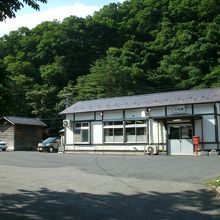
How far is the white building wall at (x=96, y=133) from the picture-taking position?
105 ft

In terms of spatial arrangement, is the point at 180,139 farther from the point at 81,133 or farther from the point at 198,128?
the point at 81,133

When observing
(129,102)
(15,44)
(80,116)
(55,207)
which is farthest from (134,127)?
(15,44)

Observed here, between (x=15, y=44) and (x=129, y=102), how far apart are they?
30.8 m

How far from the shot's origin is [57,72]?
56.7 meters

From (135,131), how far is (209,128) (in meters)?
5.88

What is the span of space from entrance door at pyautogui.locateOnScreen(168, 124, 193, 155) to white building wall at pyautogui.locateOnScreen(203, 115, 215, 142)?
3.55ft

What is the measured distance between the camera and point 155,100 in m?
30.5

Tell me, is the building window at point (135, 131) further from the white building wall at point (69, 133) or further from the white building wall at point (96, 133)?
the white building wall at point (69, 133)

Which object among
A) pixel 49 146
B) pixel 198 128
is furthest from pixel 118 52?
pixel 198 128

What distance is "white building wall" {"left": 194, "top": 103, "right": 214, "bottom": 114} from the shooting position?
2705 cm

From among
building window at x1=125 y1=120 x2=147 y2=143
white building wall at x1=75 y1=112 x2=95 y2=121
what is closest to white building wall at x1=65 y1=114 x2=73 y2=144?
white building wall at x1=75 y1=112 x2=95 y2=121

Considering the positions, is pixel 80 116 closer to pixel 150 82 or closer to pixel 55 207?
pixel 150 82

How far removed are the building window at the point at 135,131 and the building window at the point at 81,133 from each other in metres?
3.96

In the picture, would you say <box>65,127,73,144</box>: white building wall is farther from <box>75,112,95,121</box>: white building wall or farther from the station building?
<box>75,112,95,121</box>: white building wall
